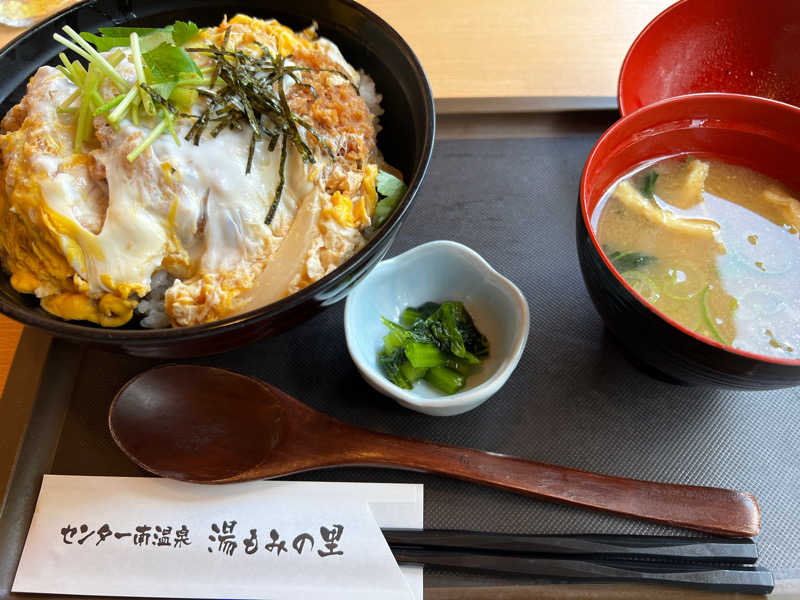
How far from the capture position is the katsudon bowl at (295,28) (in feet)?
3.53

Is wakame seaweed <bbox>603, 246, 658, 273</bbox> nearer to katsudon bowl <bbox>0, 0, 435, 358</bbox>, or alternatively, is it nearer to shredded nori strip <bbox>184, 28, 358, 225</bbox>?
katsudon bowl <bbox>0, 0, 435, 358</bbox>

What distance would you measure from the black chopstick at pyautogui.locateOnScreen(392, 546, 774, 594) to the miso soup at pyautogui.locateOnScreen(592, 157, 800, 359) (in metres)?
0.46

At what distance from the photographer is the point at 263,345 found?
1445 mm

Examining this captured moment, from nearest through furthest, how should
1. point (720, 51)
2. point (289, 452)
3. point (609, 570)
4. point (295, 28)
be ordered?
point (609, 570) < point (289, 452) < point (295, 28) < point (720, 51)

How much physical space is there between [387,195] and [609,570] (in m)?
0.95

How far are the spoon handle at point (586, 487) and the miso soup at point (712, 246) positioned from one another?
0.34m

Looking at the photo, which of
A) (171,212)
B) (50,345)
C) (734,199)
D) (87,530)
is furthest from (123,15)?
(734,199)

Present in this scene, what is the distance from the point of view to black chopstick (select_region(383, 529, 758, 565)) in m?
1.14

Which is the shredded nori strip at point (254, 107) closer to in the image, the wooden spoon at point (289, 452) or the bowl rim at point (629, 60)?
the wooden spoon at point (289, 452)

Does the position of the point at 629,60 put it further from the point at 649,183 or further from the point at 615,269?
the point at 615,269

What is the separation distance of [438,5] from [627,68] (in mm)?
892

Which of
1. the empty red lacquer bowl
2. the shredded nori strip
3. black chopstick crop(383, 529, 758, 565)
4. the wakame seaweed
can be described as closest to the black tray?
black chopstick crop(383, 529, 758, 565)

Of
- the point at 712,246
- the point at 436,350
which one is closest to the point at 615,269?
the point at 712,246

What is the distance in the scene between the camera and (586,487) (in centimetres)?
121
